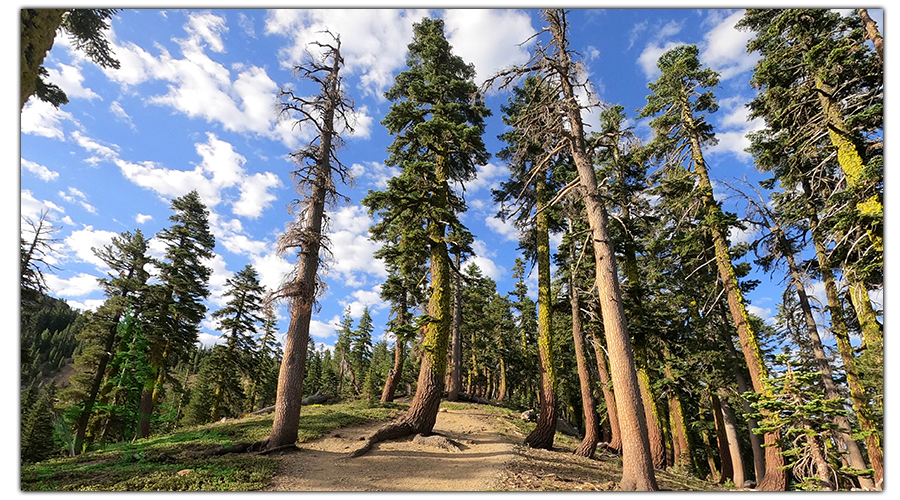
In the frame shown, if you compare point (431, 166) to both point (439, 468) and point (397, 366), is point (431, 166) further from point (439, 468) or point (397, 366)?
point (397, 366)

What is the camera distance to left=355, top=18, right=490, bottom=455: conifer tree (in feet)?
37.2

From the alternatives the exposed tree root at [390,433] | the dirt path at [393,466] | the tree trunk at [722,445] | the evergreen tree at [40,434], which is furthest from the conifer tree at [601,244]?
the evergreen tree at [40,434]

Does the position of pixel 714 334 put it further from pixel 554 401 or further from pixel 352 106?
pixel 352 106

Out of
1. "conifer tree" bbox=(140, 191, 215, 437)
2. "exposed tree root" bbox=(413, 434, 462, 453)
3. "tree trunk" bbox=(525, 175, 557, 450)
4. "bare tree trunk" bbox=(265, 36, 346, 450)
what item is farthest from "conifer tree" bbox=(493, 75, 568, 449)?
"conifer tree" bbox=(140, 191, 215, 437)

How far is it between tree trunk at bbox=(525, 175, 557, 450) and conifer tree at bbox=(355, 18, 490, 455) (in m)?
3.28

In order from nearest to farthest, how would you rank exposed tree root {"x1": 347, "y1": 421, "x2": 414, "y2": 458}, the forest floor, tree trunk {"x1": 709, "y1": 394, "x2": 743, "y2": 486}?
the forest floor, exposed tree root {"x1": 347, "y1": 421, "x2": 414, "y2": 458}, tree trunk {"x1": 709, "y1": 394, "x2": 743, "y2": 486}

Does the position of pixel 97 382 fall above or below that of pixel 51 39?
below

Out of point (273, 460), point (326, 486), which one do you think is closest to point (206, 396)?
point (273, 460)

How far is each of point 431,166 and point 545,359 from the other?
25.3ft

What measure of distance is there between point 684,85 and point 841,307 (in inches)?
363

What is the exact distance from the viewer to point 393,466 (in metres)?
8.48

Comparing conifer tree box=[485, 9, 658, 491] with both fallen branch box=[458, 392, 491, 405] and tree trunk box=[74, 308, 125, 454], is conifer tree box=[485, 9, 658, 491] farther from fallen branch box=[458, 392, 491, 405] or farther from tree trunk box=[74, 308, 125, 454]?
tree trunk box=[74, 308, 125, 454]

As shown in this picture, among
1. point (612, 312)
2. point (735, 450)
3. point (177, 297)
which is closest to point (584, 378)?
point (735, 450)

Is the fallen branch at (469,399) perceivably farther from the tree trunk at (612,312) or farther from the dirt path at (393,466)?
the tree trunk at (612,312)
